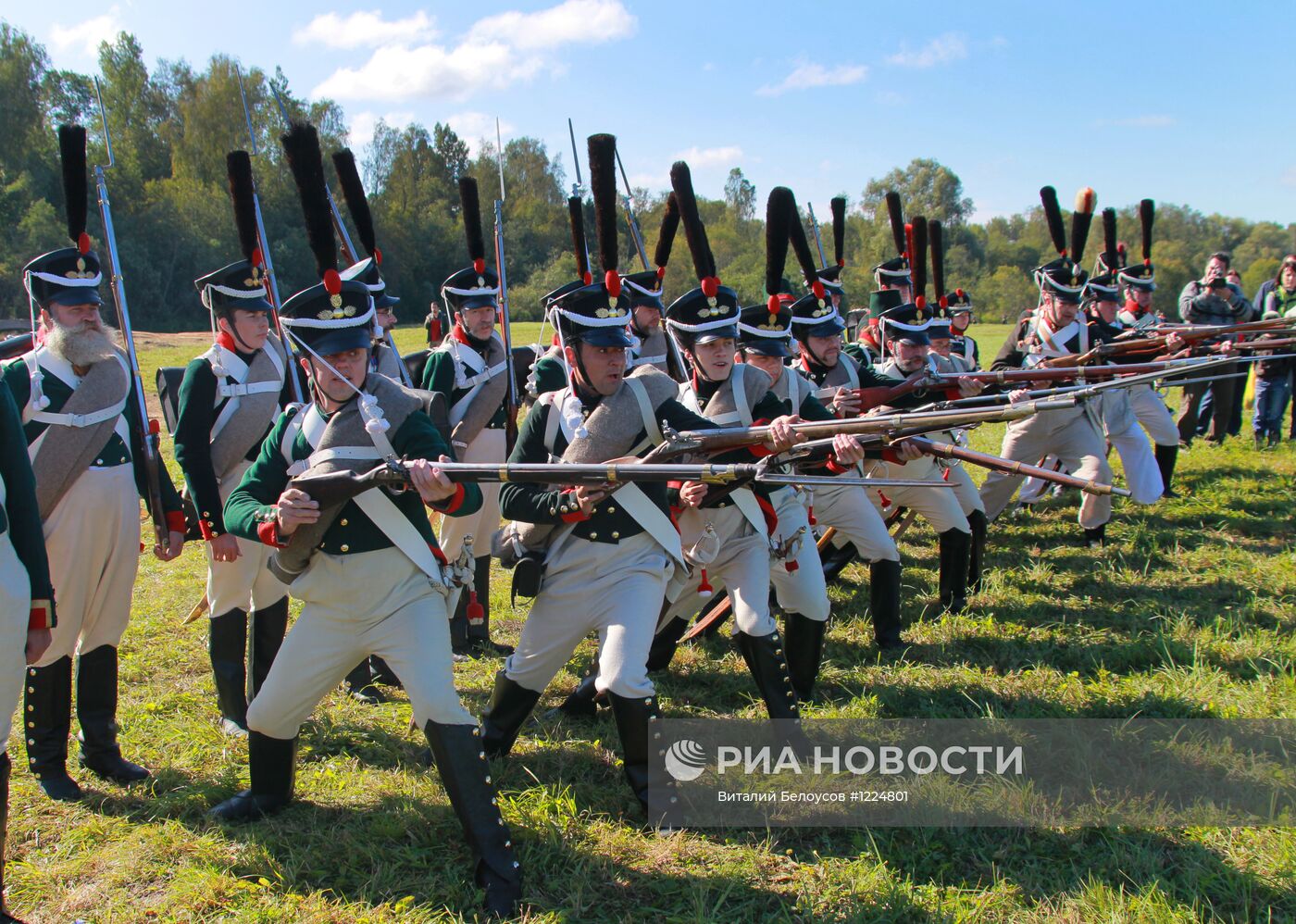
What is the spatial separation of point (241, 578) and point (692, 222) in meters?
3.24

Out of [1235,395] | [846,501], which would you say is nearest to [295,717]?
[846,501]

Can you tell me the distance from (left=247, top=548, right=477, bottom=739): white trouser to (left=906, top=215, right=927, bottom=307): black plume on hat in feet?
16.8

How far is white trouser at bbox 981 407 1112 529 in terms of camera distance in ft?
27.3

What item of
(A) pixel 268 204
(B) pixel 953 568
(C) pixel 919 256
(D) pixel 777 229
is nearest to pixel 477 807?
(D) pixel 777 229

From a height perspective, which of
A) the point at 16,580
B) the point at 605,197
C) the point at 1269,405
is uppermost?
the point at 605,197

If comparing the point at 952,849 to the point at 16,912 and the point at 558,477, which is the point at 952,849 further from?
the point at 16,912

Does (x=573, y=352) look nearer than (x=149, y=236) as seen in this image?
Yes

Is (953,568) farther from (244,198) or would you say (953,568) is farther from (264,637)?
(244,198)

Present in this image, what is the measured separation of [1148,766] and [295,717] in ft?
13.3

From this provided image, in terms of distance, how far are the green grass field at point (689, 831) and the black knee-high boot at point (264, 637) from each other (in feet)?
1.29

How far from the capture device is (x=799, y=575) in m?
5.51

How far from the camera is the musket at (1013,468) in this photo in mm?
3793

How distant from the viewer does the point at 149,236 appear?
4394 centimetres

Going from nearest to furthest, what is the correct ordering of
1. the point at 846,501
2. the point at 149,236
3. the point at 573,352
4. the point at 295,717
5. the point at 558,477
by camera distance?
the point at 558,477 → the point at 295,717 → the point at 573,352 → the point at 846,501 → the point at 149,236
